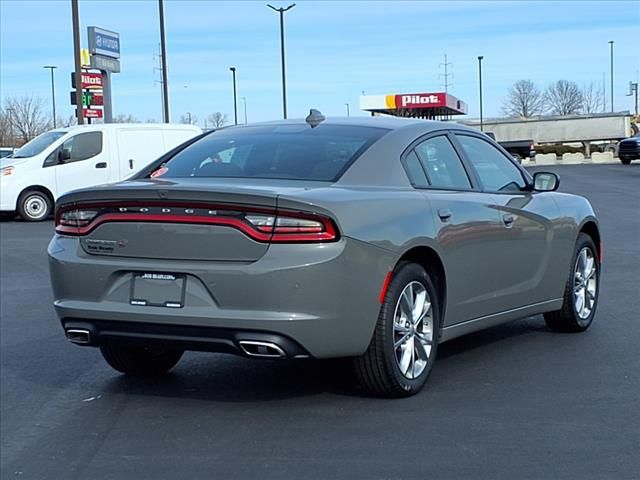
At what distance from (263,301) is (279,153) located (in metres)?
1.31

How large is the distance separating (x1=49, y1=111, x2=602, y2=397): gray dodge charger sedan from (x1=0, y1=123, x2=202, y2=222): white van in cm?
1387

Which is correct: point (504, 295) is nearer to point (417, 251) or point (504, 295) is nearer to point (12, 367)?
point (417, 251)

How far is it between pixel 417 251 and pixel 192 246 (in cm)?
132

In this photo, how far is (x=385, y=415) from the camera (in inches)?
201

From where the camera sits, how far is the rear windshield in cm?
552

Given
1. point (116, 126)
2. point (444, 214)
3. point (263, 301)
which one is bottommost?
point (263, 301)

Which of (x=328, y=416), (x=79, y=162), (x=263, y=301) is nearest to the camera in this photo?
(x=263, y=301)

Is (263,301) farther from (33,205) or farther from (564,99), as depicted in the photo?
(564,99)

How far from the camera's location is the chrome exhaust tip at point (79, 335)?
16.8 feet

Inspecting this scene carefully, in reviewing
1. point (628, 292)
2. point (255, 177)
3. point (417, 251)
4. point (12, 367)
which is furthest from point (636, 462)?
point (628, 292)

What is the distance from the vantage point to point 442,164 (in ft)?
20.0

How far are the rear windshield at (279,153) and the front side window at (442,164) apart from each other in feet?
1.04

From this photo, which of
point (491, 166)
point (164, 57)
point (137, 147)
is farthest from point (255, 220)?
point (164, 57)

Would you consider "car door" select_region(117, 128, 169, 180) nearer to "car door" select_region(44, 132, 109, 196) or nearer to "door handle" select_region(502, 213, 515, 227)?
"car door" select_region(44, 132, 109, 196)
